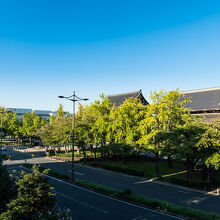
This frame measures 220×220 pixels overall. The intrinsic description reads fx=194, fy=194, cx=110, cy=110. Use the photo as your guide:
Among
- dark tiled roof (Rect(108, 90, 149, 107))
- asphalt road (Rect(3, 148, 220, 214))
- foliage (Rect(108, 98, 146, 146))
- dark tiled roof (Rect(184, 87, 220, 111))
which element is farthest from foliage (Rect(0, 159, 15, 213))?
dark tiled roof (Rect(108, 90, 149, 107))

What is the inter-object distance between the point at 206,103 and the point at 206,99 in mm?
1434

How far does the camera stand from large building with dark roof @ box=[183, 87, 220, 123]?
118ft

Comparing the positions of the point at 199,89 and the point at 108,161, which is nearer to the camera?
the point at 108,161

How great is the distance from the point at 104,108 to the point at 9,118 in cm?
4936

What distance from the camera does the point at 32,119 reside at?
65250mm

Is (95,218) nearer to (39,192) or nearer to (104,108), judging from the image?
(39,192)

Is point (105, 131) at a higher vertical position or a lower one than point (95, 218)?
higher

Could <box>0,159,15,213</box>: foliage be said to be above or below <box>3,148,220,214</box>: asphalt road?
above

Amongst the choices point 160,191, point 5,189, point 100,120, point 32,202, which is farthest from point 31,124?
point 32,202

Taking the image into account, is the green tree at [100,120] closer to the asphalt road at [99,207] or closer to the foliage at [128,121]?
the foliage at [128,121]

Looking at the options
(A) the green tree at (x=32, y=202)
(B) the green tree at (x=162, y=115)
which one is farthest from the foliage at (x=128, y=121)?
(A) the green tree at (x=32, y=202)

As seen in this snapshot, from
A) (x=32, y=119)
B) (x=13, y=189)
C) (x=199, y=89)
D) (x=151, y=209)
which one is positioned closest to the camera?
(x=13, y=189)

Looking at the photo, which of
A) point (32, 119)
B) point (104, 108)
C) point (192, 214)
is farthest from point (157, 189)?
point (32, 119)

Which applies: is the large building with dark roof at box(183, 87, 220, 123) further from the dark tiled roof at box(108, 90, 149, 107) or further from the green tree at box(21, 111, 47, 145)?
the green tree at box(21, 111, 47, 145)
